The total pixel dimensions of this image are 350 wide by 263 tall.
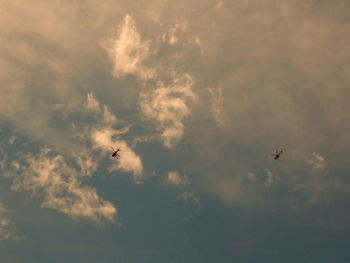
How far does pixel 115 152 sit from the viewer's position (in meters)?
119

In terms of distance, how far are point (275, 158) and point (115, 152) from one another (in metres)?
83.9

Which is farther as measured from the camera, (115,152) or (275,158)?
(115,152)

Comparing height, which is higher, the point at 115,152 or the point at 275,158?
the point at 275,158

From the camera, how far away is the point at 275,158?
111 m
